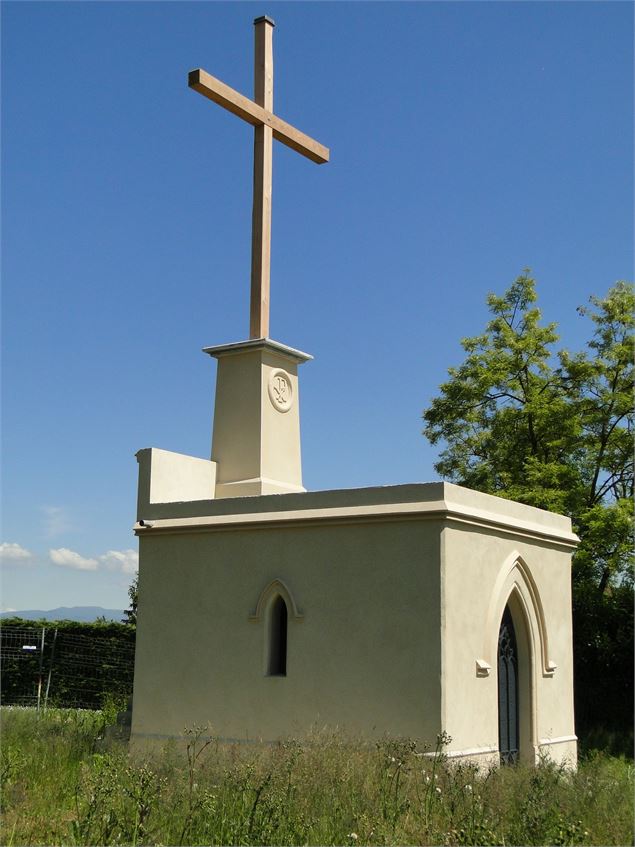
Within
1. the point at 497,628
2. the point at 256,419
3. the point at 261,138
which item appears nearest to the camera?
the point at 497,628

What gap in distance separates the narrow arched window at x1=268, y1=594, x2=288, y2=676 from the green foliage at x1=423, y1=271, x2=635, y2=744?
33.8ft

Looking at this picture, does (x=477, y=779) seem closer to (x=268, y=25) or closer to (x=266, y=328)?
(x=266, y=328)

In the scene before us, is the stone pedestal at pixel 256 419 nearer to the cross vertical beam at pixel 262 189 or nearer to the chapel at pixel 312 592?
the chapel at pixel 312 592

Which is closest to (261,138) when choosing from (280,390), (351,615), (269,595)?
(280,390)

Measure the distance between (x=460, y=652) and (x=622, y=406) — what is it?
44.0 ft

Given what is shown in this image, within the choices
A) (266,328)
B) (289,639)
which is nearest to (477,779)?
(289,639)

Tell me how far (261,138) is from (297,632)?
314 inches

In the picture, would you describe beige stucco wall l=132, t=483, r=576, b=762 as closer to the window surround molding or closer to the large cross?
the window surround molding

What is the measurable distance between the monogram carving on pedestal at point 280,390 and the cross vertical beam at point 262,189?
669 mm

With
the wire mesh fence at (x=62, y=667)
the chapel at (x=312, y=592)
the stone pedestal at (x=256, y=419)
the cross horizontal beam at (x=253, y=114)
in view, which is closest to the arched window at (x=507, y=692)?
the chapel at (x=312, y=592)

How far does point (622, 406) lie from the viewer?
83.5 feet

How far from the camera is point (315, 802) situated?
10352 mm

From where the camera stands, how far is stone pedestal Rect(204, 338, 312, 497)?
651 inches

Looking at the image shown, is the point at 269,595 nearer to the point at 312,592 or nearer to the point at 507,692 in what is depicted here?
the point at 312,592
